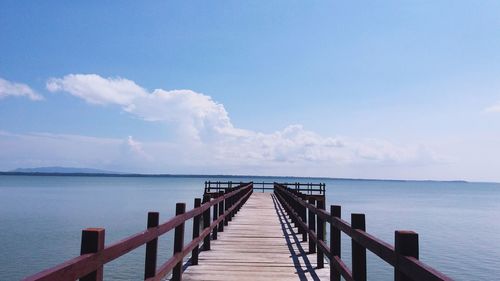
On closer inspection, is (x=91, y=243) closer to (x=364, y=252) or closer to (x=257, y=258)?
(x=364, y=252)

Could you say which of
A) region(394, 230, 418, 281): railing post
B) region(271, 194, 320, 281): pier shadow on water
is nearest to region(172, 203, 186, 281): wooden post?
region(271, 194, 320, 281): pier shadow on water

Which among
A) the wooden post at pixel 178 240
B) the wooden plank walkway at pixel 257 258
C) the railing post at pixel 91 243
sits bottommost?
the wooden plank walkway at pixel 257 258

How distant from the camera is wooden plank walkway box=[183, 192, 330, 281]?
7.25 m

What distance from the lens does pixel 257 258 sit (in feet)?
28.8

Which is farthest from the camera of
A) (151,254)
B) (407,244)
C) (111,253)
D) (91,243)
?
(151,254)

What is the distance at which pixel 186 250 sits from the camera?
6.59m

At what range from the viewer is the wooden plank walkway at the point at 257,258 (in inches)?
286

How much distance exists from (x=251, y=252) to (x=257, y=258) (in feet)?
2.33

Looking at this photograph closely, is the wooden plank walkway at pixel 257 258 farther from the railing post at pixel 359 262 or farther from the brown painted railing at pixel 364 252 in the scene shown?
the railing post at pixel 359 262

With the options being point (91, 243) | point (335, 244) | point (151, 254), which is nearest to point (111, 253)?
point (91, 243)

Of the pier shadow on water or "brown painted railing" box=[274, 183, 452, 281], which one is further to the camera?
the pier shadow on water

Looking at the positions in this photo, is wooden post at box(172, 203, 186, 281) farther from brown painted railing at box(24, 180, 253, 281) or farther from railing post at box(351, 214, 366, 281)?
railing post at box(351, 214, 366, 281)

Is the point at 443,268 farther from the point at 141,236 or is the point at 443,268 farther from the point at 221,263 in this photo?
the point at 141,236

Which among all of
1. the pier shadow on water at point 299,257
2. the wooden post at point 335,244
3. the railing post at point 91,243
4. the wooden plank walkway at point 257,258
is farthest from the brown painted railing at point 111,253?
the wooden post at point 335,244
